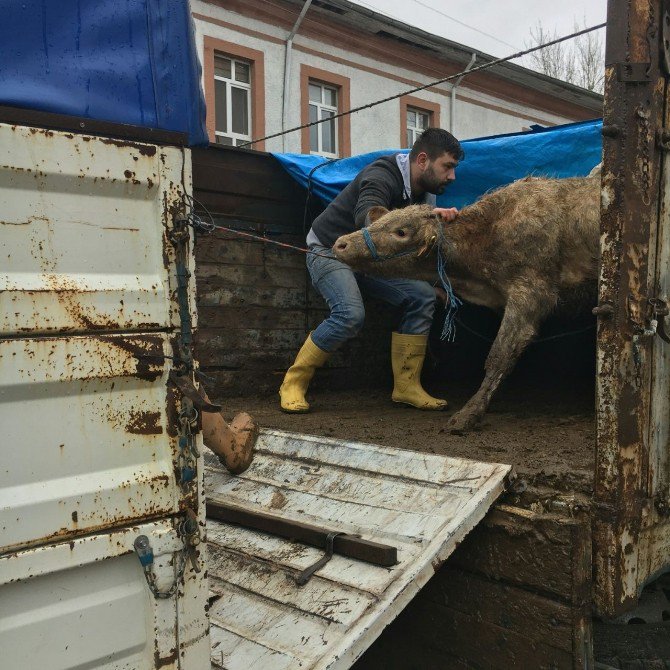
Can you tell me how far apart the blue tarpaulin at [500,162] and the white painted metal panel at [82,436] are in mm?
3838

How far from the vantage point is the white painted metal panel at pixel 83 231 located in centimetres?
179

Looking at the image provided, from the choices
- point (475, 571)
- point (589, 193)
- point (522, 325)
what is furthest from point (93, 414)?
point (589, 193)

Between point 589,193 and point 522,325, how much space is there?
89cm

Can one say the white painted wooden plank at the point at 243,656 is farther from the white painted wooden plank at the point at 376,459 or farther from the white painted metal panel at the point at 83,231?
the white painted metal panel at the point at 83,231

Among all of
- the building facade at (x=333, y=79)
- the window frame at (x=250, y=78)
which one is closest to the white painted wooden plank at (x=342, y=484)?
the building facade at (x=333, y=79)

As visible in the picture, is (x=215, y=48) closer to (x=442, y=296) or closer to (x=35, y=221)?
(x=442, y=296)

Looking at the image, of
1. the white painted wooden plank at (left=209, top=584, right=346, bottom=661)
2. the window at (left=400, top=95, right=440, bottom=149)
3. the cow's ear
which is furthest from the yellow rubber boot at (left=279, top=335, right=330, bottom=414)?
the window at (left=400, top=95, right=440, bottom=149)

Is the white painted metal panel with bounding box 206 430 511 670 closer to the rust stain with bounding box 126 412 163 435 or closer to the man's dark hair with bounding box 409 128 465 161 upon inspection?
the rust stain with bounding box 126 412 163 435

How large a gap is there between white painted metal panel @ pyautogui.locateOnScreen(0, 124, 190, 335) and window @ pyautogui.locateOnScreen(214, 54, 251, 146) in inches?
508

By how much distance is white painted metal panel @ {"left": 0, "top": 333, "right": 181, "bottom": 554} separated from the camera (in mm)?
1787

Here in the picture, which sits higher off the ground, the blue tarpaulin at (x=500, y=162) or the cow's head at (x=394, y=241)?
the blue tarpaulin at (x=500, y=162)

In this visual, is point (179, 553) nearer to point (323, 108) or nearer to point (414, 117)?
point (323, 108)

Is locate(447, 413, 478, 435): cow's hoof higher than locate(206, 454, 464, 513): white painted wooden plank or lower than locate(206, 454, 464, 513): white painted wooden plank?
higher

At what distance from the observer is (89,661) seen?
1.87 m
